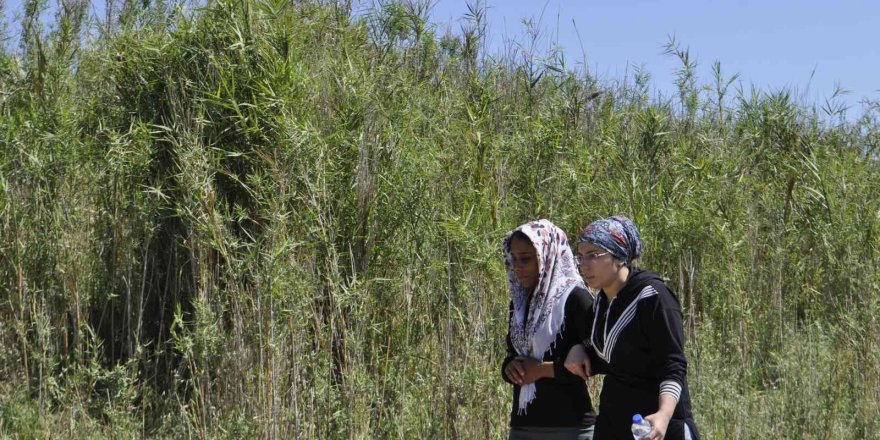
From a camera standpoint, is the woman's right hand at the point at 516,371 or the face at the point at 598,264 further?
the woman's right hand at the point at 516,371

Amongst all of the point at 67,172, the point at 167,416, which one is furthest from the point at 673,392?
the point at 67,172

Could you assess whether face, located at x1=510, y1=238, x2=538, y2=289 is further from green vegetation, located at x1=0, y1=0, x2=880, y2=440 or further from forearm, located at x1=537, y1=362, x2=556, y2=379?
green vegetation, located at x1=0, y1=0, x2=880, y2=440

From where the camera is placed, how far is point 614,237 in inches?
113

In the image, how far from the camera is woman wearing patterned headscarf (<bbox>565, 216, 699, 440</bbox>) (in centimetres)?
273

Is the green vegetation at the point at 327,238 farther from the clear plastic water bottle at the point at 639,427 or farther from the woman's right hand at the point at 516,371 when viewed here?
the clear plastic water bottle at the point at 639,427

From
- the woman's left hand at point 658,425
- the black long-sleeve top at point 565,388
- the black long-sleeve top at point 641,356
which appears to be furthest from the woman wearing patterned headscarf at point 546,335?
the woman's left hand at point 658,425

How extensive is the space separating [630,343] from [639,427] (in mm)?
295

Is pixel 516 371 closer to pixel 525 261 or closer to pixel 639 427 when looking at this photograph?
pixel 525 261

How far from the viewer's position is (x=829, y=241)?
7.33 meters

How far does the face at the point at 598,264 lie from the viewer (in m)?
2.89

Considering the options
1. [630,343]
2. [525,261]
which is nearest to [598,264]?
[630,343]

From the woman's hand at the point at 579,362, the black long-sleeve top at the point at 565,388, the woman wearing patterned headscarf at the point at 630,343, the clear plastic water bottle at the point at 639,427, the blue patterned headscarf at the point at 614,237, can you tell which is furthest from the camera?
the black long-sleeve top at the point at 565,388

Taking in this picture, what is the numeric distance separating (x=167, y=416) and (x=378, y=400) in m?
1.45

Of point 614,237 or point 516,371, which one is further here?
point 516,371
